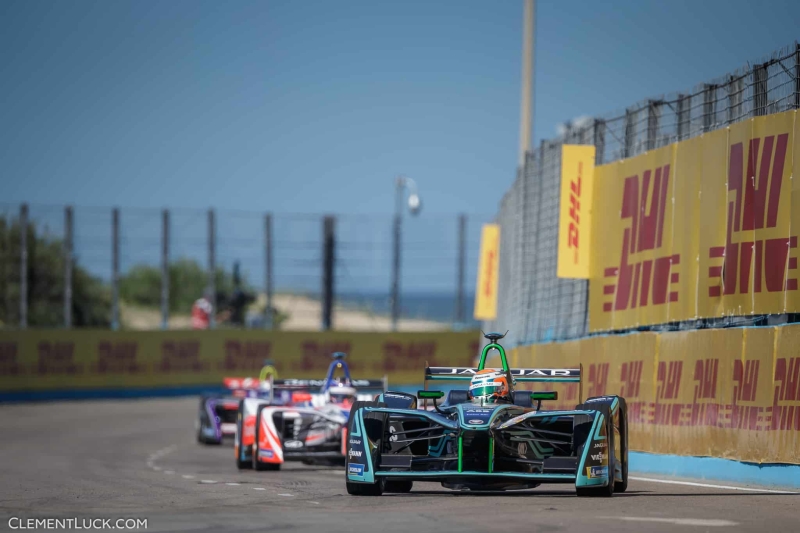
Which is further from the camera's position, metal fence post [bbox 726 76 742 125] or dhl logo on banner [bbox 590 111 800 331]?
metal fence post [bbox 726 76 742 125]

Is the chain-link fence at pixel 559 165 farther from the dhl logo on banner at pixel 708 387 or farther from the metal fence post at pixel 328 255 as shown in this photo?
the metal fence post at pixel 328 255

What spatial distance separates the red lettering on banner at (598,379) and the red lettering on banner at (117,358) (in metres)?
28.9

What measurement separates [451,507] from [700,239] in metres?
6.30

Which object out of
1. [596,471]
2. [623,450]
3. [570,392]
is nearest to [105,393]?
[570,392]

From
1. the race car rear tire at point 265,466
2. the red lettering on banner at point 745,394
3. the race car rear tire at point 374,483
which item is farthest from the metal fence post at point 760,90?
the race car rear tire at point 265,466

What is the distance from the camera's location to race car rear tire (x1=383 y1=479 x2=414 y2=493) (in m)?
12.7

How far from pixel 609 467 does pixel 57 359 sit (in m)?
34.3

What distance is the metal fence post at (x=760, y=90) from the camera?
1434cm

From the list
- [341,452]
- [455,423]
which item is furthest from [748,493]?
[341,452]

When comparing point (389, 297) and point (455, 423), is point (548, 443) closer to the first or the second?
point (455, 423)

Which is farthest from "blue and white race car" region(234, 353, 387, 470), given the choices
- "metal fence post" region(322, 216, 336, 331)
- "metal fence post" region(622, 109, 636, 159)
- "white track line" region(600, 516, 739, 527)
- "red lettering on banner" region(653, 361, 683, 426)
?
"metal fence post" region(322, 216, 336, 331)

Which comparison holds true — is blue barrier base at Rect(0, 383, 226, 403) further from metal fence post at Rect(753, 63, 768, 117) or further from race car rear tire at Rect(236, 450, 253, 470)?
metal fence post at Rect(753, 63, 768, 117)

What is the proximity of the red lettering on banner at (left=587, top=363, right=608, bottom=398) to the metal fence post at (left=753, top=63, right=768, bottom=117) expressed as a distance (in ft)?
14.9

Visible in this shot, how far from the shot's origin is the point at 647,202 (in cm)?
1722
